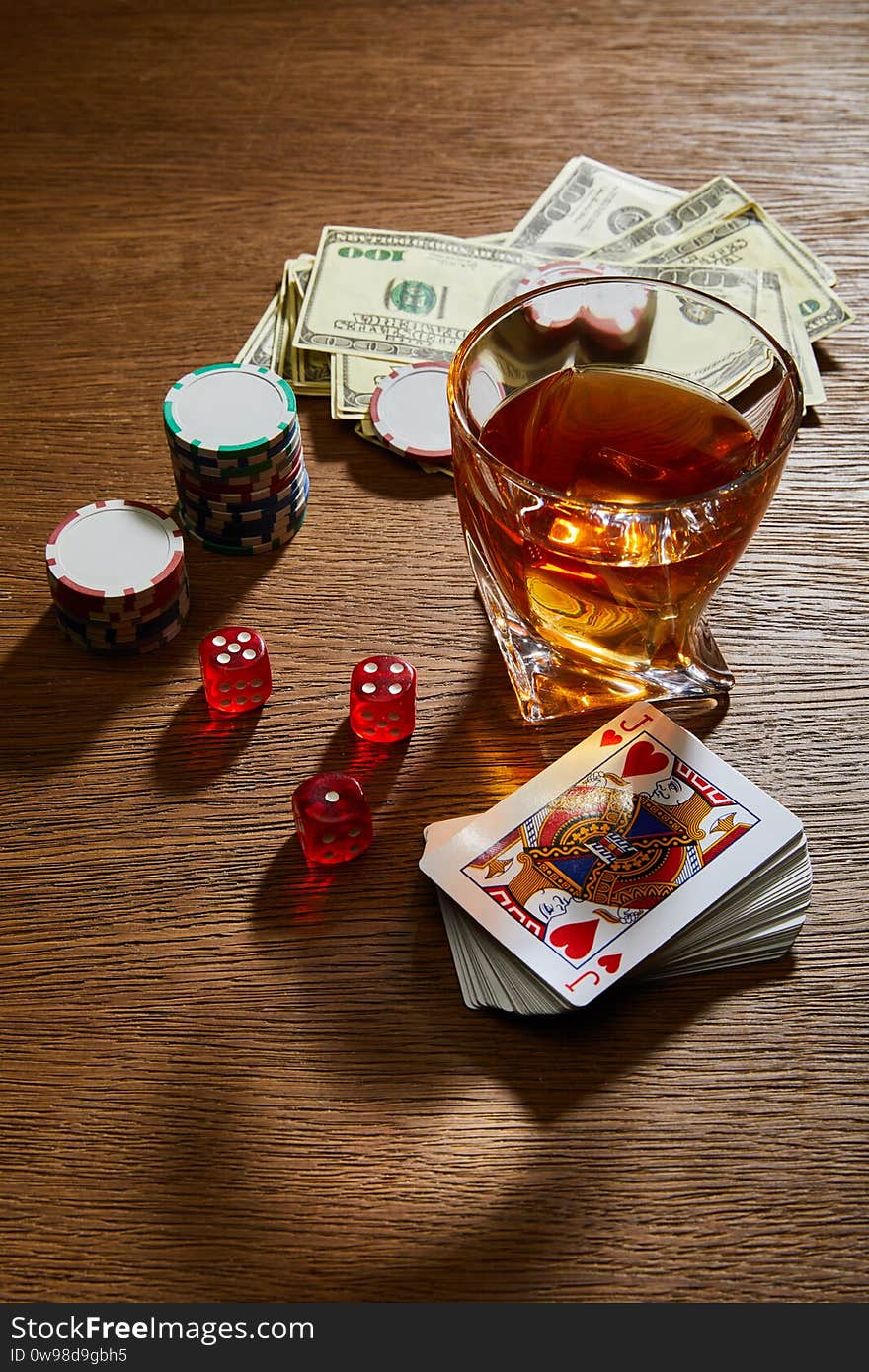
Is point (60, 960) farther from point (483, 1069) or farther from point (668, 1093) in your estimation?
point (668, 1093)

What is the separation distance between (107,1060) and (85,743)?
0.91ft

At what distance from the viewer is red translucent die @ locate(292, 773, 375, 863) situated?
3.17 ft

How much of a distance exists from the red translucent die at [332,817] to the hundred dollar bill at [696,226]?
2.51 ft

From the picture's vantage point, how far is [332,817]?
963 millimetres

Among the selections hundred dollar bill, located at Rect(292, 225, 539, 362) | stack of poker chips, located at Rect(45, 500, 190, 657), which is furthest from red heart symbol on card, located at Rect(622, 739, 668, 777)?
hundred dollar bill, located at Rect(292, 225, 539, 362)

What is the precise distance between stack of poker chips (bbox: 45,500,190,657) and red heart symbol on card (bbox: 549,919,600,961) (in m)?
0.43

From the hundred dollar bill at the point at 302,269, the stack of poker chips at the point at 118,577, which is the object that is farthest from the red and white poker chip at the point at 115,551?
the hundred dollar bill at the point at 302,269

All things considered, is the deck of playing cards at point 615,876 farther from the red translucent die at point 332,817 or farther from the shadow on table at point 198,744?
the shadow on table at point 198,744

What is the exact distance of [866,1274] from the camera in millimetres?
811

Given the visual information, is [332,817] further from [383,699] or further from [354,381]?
[354,381]

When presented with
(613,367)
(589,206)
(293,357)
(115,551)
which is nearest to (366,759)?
(115,551)

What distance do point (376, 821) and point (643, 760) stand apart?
209 millimetres

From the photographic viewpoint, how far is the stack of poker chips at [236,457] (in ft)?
3.77

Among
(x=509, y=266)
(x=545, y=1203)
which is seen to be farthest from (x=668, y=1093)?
(x=509, y=266)
